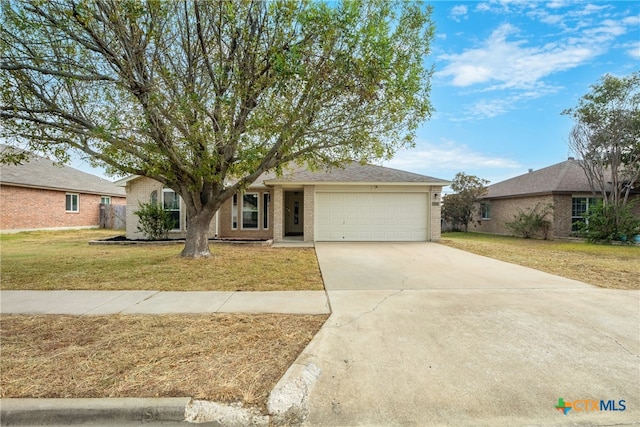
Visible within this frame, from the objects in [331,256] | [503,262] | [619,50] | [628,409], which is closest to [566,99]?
[619,50]

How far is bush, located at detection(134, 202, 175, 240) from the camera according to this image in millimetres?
14500

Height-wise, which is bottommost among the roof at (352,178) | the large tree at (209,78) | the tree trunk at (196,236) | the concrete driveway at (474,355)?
the concrete driveway at (474,355)

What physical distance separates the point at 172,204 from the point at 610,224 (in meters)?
21.4

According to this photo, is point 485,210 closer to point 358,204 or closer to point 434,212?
point 434,212

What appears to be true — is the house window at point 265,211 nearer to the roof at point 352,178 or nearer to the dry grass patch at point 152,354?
the roof at point 352,178

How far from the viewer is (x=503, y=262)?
9508 mm

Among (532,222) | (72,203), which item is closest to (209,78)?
(532,222)

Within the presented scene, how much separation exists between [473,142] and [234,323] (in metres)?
17.9

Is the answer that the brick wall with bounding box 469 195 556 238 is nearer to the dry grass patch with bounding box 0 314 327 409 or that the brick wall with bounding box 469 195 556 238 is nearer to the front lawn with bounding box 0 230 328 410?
the front lawn with bounding box 0 230 328 410

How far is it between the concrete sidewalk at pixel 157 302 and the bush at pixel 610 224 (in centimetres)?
1680

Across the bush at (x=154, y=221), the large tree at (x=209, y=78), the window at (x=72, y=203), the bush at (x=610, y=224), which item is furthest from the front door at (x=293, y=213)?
the window at (x=72, y=203)

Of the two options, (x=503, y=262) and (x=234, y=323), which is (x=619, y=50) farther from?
(x=234, y=323)

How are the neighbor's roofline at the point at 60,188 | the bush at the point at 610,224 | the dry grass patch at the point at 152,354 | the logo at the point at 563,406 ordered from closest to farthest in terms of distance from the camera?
the logo at the point at 563,406 < the dry grass patch at the point at 152,354 < the bush at the point at 610,224 < the neighbor's roofline at the point at 60,188

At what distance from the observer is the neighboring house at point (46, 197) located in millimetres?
18016
